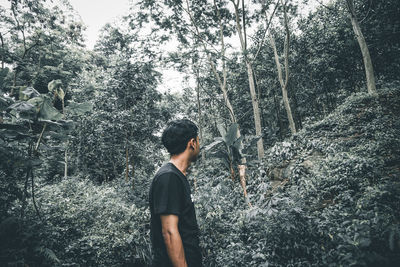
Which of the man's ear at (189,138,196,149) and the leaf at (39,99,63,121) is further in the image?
the leaf at (39,99,63,121)

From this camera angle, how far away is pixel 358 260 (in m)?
1.80

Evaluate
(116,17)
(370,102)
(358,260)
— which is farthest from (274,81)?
(358,260)

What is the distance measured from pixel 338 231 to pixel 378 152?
3.33 meters

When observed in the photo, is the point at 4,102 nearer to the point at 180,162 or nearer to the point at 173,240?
the point at 180,162

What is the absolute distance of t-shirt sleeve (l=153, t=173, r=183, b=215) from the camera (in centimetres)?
131

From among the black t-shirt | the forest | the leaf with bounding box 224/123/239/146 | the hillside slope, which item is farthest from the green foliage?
the black t-shirt

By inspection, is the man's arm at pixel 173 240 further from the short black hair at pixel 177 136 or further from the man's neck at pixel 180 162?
the short black hair at pixel 177 136

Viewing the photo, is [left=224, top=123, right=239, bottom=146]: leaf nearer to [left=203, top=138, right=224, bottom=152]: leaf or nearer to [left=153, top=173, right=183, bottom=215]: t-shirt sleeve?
[left=203, top=138, right=224, bottom=152]: leaf

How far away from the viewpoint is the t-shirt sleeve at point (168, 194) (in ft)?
4.29

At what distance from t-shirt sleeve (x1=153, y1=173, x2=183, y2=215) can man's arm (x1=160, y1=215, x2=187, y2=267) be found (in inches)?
2.3

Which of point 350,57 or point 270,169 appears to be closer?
point 270,169

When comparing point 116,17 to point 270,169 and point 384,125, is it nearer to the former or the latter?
point 270,169

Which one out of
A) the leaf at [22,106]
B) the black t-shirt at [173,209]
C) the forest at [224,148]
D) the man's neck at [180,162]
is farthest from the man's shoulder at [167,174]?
the leaf at [22,106]

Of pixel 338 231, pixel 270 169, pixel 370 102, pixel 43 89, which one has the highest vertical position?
pixel 43 89
